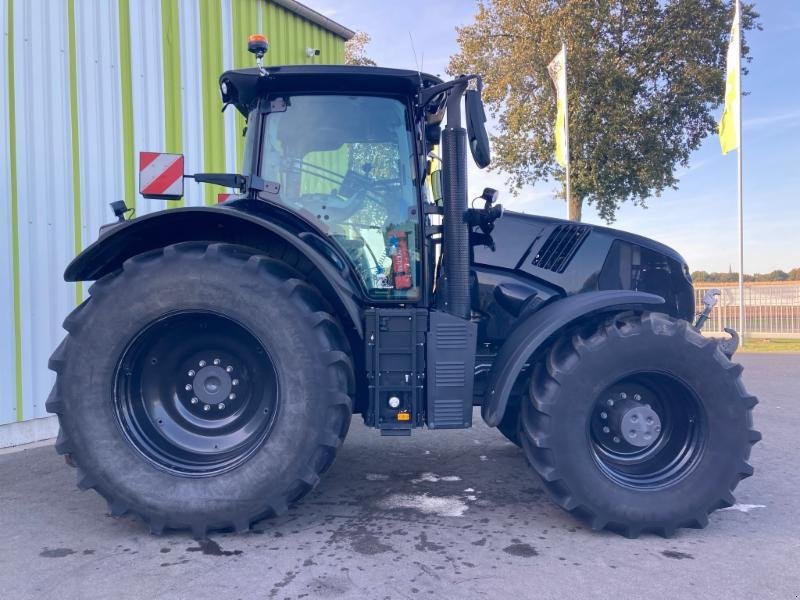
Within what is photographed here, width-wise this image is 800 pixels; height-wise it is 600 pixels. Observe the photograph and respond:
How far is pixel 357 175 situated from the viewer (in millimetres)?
3451

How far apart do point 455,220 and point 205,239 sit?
55.2 inches

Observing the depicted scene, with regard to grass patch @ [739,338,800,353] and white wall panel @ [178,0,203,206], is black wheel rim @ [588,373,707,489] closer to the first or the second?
white wall panel @ [178,0,203,206]

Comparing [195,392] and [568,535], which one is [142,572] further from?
[568,535]

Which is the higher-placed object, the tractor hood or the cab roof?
the cab roof

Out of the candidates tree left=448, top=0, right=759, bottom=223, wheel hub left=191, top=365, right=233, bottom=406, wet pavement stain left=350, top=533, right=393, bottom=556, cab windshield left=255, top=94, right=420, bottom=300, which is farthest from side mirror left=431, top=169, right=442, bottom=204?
tree left=448, top=0, right=759, bottom=223

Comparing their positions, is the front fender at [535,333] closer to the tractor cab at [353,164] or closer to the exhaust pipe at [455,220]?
the exhaust pipe at [455,220]

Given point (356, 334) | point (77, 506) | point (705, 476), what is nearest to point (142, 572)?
point (77, 506)

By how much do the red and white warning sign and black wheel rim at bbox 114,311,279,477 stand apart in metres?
0.79

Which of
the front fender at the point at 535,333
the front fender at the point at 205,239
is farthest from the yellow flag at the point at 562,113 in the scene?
the front fender at the point at 205,239

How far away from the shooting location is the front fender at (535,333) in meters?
3.05

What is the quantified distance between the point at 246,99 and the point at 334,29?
5498 millimetres

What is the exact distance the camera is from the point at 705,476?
119 inches

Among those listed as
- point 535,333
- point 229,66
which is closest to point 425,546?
Answer: point 535,333

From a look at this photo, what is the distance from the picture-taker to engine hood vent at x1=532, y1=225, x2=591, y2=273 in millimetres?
3699
